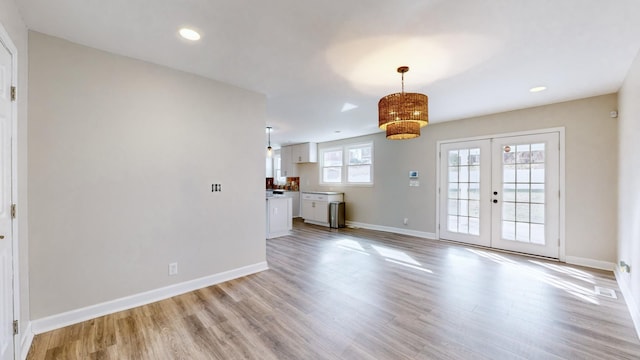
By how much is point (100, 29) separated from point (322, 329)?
3044mm

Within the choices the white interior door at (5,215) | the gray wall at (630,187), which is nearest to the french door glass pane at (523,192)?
the gray wall at (630,187)

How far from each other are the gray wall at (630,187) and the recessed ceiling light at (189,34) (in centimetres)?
399

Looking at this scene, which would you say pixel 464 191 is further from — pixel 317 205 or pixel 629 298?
pixel 317 205

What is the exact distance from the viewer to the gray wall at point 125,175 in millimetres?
2158

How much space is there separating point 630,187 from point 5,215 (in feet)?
17.3

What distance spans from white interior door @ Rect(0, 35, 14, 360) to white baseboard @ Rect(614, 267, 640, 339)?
4.49 m

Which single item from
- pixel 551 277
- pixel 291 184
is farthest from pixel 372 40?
pixel 291 184

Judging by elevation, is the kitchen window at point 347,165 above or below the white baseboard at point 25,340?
above

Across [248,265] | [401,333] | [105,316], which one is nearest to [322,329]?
[401,333]

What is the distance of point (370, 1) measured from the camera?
174 cm

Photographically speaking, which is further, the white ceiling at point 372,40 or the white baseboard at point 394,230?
the white baseboard at point 394,230

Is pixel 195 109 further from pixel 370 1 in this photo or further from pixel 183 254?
pixel 370 1

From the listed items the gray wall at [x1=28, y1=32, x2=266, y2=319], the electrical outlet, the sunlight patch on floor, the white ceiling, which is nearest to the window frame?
the sunlight patch on floor

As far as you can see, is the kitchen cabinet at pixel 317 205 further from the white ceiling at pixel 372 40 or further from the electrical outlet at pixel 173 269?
the electrical outlet at pixel 173 269
